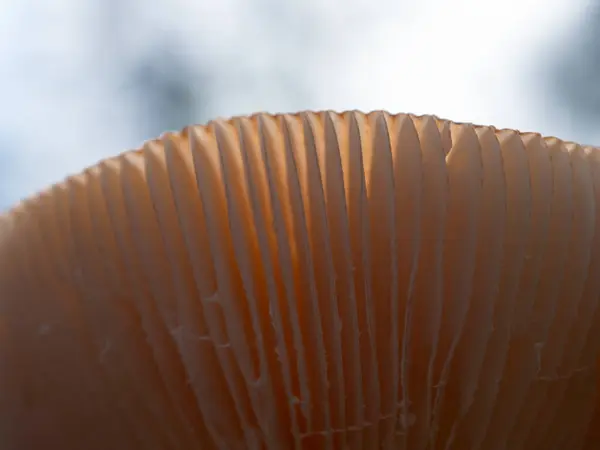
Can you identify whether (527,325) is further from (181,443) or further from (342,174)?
(181,443)

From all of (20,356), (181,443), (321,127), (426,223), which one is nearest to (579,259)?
(426,223)

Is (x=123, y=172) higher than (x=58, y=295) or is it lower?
higher

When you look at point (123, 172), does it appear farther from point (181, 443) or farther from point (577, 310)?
point (577, 310)

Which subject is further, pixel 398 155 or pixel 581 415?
pixel 581 415

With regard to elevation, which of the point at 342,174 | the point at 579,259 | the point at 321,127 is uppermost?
the point at 321,127

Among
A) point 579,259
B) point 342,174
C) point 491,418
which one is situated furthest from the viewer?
point 491,418

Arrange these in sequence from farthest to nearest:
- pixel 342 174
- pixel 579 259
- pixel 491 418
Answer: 1. pixel 491 418
2. pixel 579 259
3. pixel 342 174

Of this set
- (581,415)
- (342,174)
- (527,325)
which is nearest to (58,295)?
(342,174)
